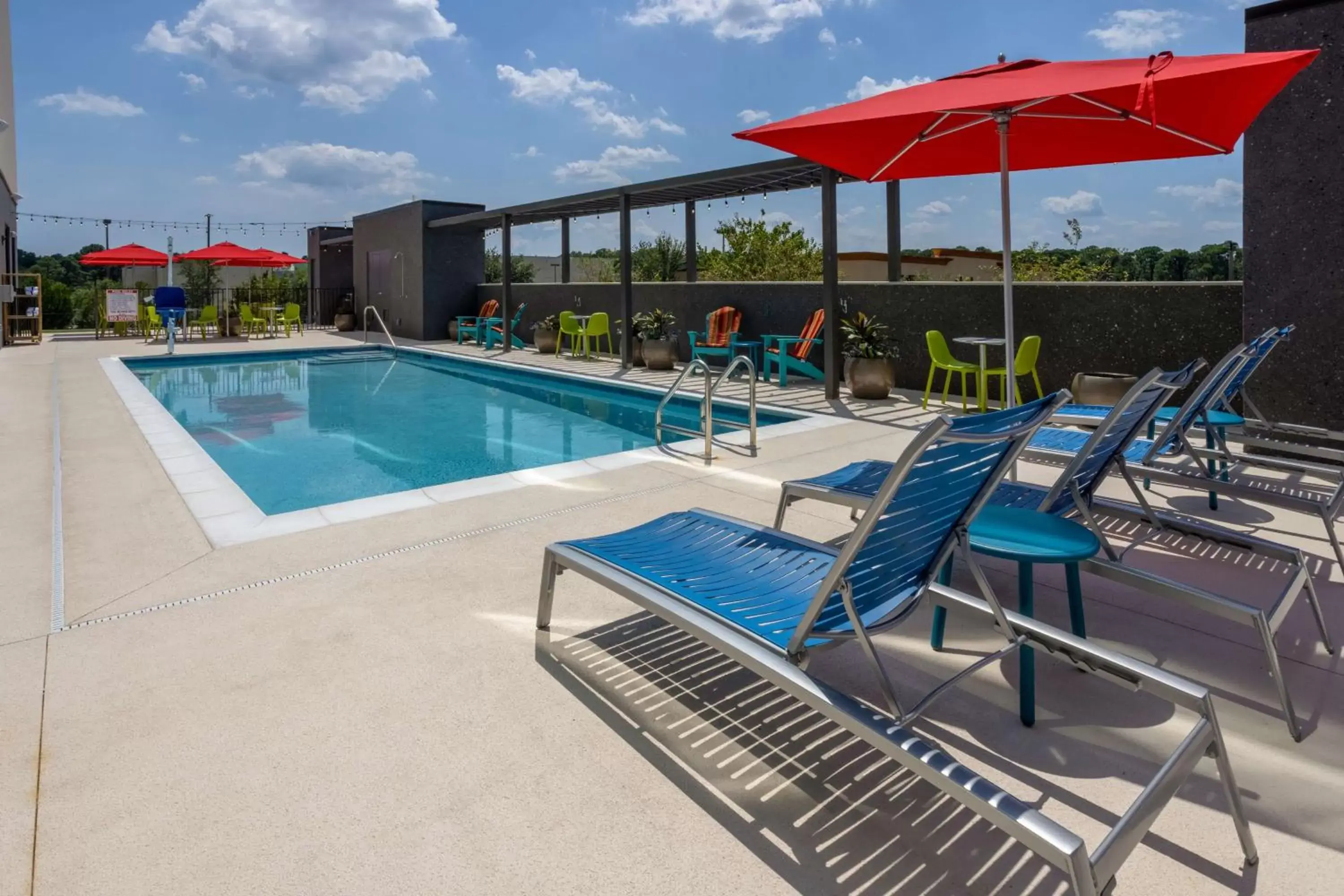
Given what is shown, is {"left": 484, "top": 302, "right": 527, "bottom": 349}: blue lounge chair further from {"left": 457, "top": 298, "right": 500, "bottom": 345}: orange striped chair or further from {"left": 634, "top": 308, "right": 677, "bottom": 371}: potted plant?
{"left": 634, "top": 308, "right": 677, "bottom": 371}: potted plant

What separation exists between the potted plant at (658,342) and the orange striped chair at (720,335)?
36 cm

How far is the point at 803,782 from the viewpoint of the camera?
194 centimetres

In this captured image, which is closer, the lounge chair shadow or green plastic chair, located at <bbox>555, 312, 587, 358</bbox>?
the lounge chair shadow

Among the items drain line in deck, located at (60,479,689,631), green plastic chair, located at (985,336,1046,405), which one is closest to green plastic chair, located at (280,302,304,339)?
green plastic chair, located at (985,336,1046,405)

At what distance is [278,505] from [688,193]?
8085 mm

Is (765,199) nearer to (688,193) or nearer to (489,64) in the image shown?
(688,193)

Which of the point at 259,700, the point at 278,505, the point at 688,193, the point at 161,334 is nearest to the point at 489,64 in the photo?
the point at 161,334

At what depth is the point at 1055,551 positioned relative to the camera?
2246 millimetres

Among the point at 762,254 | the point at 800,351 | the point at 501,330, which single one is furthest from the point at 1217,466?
the point at 762,254

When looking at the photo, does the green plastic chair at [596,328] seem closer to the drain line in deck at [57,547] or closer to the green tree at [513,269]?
the drain line in deck at [57,547]

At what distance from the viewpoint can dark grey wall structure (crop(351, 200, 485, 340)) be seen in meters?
17.5

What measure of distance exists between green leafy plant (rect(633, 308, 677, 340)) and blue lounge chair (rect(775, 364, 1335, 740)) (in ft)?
27.4

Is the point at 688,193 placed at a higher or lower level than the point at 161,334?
higher

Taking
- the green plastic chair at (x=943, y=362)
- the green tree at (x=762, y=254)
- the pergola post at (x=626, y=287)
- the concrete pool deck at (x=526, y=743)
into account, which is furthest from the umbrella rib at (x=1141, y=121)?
the green tree at (x=762, y=254)
